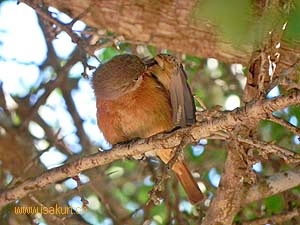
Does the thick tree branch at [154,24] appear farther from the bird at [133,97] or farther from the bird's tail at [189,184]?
the bird's tail at [189,184]

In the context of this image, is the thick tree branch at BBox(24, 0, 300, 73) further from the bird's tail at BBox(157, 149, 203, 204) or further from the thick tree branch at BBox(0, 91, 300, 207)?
the thick tree branch at BBox(0, 91, 300, 207)

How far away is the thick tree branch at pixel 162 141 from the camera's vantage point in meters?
1.94

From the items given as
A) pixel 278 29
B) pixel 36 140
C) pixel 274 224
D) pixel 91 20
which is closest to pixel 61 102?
pixel 36 140

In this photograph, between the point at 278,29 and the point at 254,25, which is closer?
the point at 254,25

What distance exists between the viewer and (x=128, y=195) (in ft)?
15.3

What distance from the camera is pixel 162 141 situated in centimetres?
240

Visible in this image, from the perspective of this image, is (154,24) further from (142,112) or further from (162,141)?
(162,141)

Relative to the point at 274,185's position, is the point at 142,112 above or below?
above

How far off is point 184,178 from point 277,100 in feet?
5.32

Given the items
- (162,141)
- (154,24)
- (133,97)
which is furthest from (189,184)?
(162,141)

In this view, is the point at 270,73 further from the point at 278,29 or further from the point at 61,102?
the point at 61,102

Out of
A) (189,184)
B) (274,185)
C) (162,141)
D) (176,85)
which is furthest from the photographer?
(189,184)

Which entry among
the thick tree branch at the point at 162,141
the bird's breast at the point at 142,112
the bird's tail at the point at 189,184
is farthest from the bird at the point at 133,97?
the thick tree branch at the point at 162,141

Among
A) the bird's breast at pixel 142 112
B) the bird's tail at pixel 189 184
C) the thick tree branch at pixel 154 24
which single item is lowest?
the bird's tail at pixel 189 184
